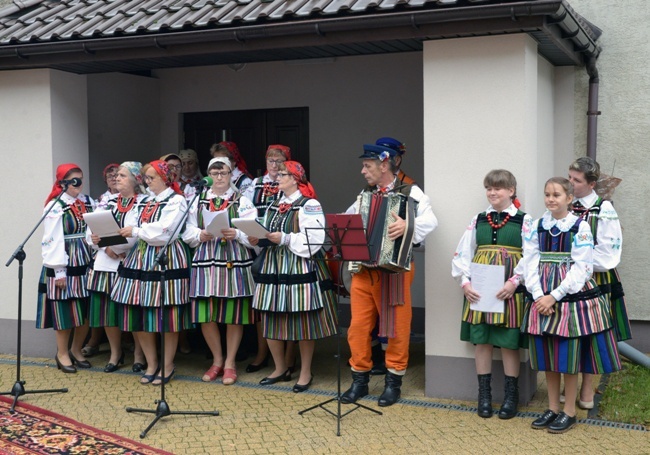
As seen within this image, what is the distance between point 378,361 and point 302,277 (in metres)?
1.38

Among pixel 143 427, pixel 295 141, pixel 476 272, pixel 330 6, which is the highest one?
pixel 330 6

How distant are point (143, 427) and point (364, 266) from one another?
2.03 meters

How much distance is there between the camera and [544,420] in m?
6.04

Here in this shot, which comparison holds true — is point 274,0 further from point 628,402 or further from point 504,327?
point 628,402

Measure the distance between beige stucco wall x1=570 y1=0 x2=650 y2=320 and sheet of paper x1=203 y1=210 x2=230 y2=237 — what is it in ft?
11.8

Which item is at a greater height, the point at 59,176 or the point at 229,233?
the point at 59,176

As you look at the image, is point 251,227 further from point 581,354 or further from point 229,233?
point 581,354

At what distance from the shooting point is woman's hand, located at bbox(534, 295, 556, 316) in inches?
228

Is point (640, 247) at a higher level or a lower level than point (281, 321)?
higher

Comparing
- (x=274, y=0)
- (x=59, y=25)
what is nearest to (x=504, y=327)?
(x=274, y=0)

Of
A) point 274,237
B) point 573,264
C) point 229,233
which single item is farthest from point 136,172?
point 573,264

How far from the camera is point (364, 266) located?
6.60m

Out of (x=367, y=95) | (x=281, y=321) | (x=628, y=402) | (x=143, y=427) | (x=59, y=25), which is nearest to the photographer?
(x=143, y=427)

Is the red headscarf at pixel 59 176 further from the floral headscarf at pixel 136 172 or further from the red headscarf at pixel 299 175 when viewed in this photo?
the red headscarf at pixel 299 175
